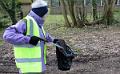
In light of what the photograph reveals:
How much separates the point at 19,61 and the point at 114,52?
6861 millimetres

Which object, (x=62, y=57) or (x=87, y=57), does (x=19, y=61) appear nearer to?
(x=62, y=57)

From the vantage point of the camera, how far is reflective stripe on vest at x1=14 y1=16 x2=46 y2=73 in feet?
17.2

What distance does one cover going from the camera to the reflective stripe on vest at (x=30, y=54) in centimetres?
524

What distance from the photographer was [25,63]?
5312 mm

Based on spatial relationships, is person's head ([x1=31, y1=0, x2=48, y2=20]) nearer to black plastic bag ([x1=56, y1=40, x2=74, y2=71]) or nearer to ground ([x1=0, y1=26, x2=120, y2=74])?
black plastic bag ([x1=56, y1=40, x2=74, y2=71])

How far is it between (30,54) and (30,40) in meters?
0.22

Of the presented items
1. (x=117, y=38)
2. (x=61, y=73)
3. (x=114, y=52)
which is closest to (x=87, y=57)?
(x=114, y=52)

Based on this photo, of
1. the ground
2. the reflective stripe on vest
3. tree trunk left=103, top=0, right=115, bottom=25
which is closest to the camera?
the reflective stripe on vest

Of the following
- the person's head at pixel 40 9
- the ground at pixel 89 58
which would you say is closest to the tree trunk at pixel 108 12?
the ground at pixel 89 58

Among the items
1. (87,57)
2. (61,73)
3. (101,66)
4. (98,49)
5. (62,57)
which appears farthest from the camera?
(98,49)

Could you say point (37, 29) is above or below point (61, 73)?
above

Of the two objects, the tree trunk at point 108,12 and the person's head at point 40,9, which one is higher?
the person's head at point 40,9

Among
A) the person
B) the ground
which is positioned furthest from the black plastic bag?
the ground

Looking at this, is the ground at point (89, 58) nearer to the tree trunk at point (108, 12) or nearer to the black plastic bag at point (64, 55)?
the black plastic bag at point (64, 55)
